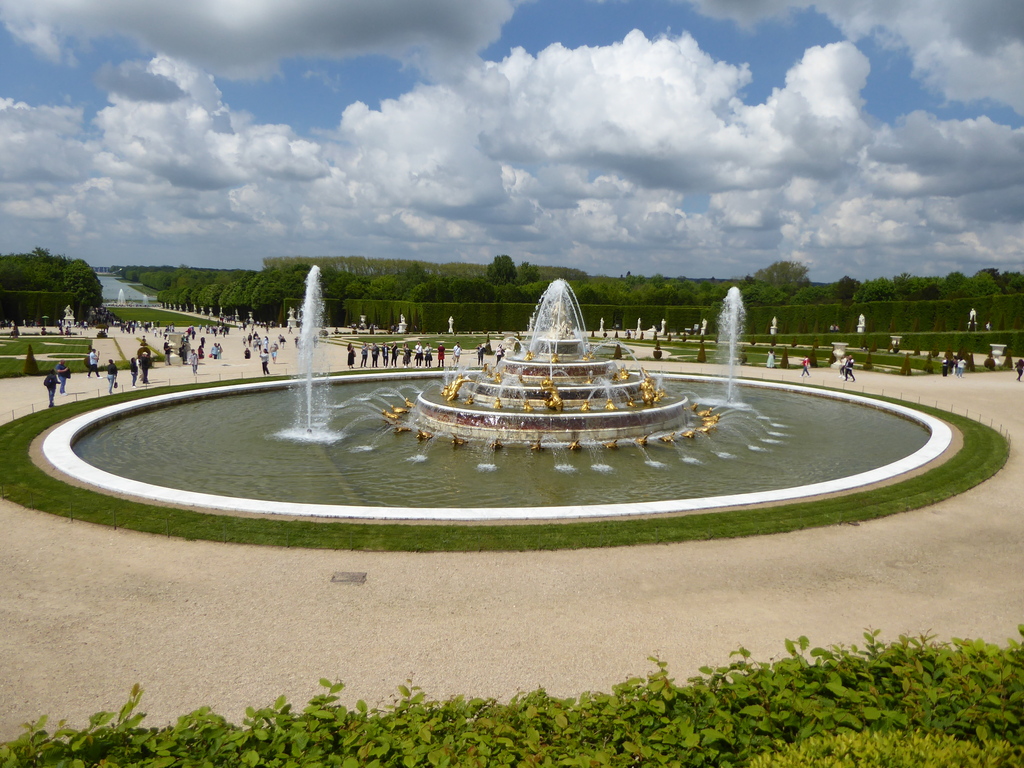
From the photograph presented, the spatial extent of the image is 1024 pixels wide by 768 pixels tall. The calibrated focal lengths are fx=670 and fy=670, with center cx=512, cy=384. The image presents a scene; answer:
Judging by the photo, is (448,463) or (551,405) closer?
(448,463)

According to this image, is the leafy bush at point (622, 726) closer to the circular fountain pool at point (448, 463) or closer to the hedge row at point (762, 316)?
the circular fountain pool at point (448, 463)

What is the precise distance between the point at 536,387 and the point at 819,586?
50.7ft

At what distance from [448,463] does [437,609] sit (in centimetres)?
1025

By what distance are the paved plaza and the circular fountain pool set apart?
106 inches

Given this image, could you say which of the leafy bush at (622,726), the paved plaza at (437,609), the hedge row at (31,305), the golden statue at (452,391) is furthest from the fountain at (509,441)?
the hedge row at (31,305)

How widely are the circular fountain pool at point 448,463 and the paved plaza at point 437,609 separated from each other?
2.68 m

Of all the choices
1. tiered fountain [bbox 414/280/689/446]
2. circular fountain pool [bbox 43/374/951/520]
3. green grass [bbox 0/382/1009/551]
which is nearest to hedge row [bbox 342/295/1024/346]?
circular fountain pool [bbox 43/374/951/520]

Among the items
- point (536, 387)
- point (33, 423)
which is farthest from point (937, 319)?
point (33, 423)

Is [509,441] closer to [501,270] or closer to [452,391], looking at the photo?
[452,391]

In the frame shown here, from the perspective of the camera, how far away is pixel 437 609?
10031 millimetres

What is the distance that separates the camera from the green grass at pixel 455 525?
1273cm

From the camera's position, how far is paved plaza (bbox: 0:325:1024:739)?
8102mm

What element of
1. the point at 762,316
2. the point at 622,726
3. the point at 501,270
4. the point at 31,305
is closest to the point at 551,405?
the point at 622,726

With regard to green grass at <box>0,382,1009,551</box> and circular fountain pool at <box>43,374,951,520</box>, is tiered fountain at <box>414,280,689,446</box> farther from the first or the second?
green grass at <box>0,382,1009,551</box>
